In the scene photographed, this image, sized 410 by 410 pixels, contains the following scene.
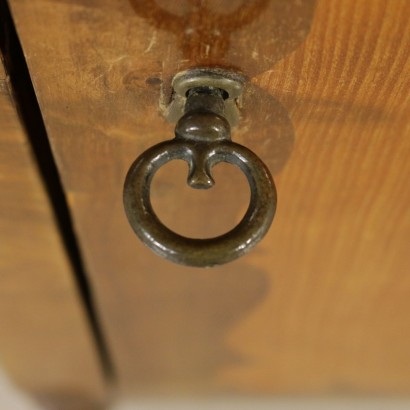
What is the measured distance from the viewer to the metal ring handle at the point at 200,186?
0.23 m

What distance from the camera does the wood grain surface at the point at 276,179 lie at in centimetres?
23

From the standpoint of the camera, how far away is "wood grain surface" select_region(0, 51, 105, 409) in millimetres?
306

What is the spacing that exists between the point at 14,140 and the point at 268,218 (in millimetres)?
142

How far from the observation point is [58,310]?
1.56 ft

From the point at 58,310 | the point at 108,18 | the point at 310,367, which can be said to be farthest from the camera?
the point at 310,367

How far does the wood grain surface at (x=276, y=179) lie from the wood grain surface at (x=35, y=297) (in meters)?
0.02

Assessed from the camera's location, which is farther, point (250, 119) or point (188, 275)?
point (188, 275)

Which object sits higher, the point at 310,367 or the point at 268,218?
the point at 310,367

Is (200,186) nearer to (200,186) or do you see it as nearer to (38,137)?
(200,186)

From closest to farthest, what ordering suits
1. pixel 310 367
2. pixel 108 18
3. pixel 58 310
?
pixel 108 18, pixel 58 310, pixel 310 367

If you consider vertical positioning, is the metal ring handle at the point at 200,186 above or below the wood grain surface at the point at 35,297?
below

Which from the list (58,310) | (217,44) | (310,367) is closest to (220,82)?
(217,44)

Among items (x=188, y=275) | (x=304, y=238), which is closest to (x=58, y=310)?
(x=188, y=275)

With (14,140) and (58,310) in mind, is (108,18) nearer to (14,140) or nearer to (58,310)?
(14,140)
